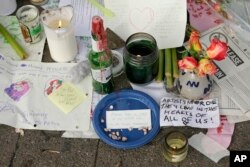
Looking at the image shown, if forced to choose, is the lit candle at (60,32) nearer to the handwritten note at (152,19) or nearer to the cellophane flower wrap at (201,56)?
the handwritten note at (152,19)

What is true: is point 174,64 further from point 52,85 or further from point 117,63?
point 52,85

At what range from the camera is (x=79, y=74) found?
114 cm

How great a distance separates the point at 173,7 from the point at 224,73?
21 cm

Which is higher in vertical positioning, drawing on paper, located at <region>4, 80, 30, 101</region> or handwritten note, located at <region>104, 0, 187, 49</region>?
handwritten note, located at <region>104, 0, 187, 49</region>

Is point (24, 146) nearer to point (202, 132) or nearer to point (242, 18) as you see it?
point (202, 132)

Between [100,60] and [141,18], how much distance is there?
0.60 ft

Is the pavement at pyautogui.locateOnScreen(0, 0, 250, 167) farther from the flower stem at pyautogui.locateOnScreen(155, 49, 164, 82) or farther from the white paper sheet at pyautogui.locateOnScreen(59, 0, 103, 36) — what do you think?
the white paper sheet at pyautogui.locateOnScreen(59, 0, 103, 36)

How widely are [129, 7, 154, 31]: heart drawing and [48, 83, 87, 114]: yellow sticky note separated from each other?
23 centimetres

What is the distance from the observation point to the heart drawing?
3.65 ft

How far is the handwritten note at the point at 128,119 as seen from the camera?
105cm

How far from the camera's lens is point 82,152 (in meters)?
1.03

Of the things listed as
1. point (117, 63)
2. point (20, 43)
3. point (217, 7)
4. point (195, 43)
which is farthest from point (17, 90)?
point (217, 7)

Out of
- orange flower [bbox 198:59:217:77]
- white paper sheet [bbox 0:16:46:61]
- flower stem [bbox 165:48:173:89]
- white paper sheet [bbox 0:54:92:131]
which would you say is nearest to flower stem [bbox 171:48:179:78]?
flower stem [bbox 165:48:173:89]

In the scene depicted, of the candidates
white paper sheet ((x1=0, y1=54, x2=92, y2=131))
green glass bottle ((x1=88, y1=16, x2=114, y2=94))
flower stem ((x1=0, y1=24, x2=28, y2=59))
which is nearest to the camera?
green glass bottle ((x1=88, y1=16, x2=114, y2=94))
